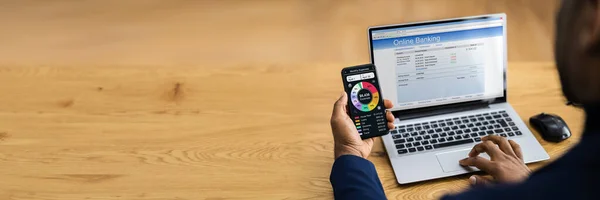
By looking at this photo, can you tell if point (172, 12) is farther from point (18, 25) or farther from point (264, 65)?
point (264, 65)

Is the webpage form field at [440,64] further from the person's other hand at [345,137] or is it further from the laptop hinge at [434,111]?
the person's other hand at [345,137]

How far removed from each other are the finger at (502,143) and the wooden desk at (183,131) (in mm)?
93

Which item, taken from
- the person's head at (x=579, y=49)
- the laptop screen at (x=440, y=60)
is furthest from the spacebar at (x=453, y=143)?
the person's head at (x=579, y=49)

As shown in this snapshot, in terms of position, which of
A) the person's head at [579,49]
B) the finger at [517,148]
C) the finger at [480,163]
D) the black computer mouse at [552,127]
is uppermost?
the person's head at [579,49]

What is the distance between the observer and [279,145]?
1.14m

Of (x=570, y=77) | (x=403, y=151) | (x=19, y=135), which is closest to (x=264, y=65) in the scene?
(x=403, y=151)

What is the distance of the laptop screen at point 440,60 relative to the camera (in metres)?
1.13

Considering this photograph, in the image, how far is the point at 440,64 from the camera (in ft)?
3.78

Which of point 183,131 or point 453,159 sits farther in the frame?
point 183,131

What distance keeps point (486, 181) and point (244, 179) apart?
43 cm

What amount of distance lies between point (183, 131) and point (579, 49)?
80cm

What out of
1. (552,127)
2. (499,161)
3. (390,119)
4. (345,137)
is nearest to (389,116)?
(390,119)

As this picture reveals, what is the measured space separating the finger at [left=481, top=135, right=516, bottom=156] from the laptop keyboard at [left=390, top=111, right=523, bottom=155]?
1.7 inches

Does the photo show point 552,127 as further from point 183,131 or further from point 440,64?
point 183,131
